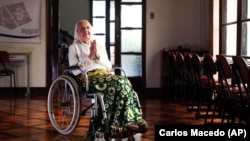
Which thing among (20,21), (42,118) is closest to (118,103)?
(42,118)

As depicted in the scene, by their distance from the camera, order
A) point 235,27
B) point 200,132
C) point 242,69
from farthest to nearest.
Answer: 1. point 235,27
2. point 242,69
3. point 200,132

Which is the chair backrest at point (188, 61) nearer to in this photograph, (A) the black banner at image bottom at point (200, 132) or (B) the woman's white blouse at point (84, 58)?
(B) the woman's white blouse at point (84, 58)

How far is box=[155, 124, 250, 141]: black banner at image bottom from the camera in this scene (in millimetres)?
1813

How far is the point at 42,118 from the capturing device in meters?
4.66

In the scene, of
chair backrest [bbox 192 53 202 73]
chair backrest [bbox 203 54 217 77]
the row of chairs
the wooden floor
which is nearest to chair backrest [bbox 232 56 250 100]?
the row of chairs

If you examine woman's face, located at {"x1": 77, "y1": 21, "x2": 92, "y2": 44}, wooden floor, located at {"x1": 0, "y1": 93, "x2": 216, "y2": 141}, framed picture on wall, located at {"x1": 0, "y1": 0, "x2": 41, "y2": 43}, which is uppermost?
framed picture on wall, located at {"x1": 0, "y1": 0, "x2": 41, "y2": 43}

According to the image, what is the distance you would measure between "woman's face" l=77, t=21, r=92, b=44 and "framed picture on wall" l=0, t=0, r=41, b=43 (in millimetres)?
3143

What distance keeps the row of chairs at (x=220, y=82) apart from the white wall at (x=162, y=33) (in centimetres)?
86

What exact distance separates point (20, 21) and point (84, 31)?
3311 mm

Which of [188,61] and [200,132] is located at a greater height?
[188,61]

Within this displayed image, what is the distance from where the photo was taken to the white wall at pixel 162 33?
22.9ft

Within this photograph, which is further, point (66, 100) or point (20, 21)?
point (20, 21)

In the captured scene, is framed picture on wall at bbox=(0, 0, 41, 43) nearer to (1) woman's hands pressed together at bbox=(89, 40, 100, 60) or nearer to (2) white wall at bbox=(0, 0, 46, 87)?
(2) white wall at bbox=(0, 0, 46, 87)

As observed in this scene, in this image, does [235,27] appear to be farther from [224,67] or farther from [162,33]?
[224,67]
